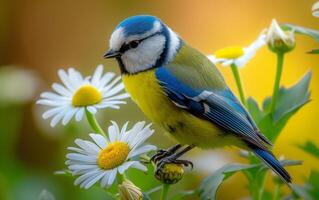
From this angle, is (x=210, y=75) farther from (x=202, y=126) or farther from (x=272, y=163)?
(x=272, y=163)

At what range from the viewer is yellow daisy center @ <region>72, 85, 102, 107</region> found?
1151mm

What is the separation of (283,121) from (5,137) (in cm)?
77

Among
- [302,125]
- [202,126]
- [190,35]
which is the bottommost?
[302,125]

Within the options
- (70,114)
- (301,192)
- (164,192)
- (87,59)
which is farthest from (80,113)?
(87,59)

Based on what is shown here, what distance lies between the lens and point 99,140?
102 centimetres

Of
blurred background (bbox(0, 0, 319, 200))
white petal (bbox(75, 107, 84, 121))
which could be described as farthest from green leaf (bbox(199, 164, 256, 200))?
blurred background (bbox(0, 0, 319, 200))

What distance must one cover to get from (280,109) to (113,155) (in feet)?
0.87

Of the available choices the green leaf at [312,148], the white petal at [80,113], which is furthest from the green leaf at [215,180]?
the white petal at [80,113]

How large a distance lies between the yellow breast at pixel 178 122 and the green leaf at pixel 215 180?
16 centimetres

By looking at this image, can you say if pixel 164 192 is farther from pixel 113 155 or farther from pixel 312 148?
pixel 312 148

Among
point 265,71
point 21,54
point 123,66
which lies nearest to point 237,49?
point 123,66

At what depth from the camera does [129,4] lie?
257 cm

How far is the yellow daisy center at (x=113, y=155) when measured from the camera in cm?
98

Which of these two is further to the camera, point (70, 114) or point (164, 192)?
point (70, 114)
